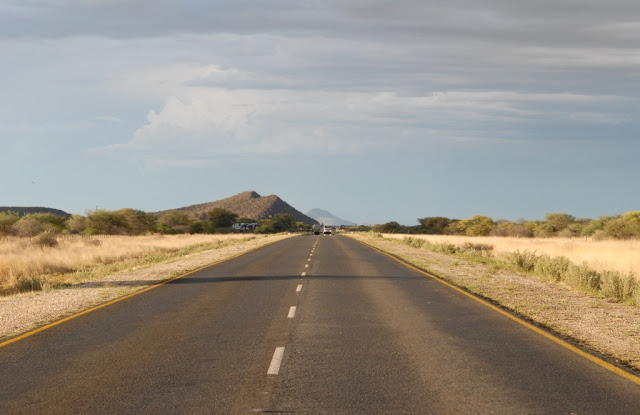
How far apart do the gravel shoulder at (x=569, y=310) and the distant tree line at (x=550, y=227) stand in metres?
43.1

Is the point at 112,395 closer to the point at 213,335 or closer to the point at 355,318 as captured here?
the point at 213,335

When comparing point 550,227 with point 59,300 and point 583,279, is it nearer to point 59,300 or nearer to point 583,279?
point 583,279

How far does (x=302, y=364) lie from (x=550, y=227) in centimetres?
8791

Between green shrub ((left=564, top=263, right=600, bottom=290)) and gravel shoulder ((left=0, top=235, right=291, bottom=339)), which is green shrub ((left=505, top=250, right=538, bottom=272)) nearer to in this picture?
green shrub ((left=564, top=263, right=600, bottom=290))

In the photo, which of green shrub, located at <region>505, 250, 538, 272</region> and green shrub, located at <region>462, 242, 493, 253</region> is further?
green shrub, located at <region>462, 242, 493, 253</region>

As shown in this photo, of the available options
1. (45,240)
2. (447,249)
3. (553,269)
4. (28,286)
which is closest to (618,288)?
(553,269)

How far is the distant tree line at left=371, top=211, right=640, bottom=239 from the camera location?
60188mm

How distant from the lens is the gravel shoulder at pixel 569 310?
9320mm

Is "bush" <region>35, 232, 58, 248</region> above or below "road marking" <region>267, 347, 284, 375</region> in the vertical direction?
above

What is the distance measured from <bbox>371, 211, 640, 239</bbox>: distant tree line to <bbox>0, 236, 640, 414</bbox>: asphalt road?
52.4m

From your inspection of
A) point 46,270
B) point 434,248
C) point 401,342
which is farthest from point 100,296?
point 434,248

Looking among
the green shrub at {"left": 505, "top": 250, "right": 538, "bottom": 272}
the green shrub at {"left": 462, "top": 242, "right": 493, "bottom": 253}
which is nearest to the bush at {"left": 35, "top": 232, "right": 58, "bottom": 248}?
the green shrub at {"left": 462, "top": 242, "right": 493, "bottom": 253}

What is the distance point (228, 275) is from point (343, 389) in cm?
1644

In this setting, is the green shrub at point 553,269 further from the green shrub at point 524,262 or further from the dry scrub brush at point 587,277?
the green shrub at point 524,262
